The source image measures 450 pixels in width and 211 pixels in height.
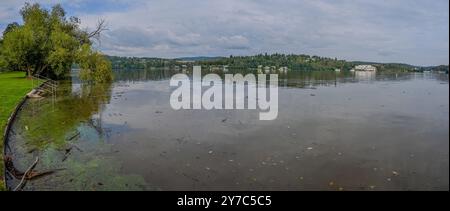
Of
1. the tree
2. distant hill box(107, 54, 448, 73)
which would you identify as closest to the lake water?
the tree

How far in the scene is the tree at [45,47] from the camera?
1698 inches

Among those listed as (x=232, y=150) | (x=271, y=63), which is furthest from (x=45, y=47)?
(x=271, y=63)

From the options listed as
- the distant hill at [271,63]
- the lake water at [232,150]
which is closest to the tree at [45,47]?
the lake water at [232,150]

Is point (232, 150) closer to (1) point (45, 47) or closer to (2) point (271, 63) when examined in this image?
(1) point (45, 47)

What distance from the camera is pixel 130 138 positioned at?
566 inches

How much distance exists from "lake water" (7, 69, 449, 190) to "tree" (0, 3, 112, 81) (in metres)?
24.6

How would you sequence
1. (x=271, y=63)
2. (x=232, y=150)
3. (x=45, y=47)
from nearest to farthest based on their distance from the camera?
(x=232, y=150) → (x=45, y=47) → (x=271, y=63)

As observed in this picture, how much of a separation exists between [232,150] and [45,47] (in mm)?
40175

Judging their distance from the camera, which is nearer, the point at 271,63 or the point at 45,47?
the point at 45,47

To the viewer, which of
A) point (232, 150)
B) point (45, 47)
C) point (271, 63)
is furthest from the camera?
point (271, 63)

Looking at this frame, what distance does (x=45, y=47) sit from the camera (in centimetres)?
4488

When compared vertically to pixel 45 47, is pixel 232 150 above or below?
below

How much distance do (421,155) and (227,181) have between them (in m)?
6.27
